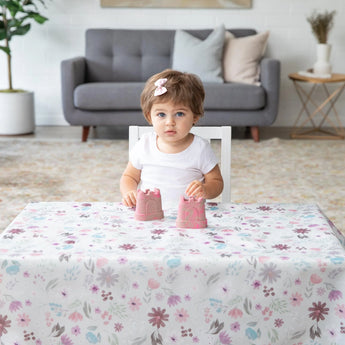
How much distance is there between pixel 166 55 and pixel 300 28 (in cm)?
122

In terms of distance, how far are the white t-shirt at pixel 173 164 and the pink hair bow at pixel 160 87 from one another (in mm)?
192

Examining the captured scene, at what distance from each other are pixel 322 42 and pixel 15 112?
2.56 metres

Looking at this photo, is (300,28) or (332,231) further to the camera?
(300,28)

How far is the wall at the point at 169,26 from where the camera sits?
17.1ft

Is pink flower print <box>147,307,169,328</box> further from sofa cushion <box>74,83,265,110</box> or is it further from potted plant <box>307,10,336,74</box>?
potted plant <box>307,10,336,74</box>

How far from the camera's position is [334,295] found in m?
1.07

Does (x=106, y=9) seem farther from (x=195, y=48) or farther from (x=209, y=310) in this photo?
(x=209, y=310)

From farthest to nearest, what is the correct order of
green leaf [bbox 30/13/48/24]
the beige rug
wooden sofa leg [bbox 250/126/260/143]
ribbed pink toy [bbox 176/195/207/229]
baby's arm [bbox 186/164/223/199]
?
green leaf [bbox 30/13/48/24] < wooden sofa leg [bbox 250/126/260/143] < the beige rug < baby's arm [bbox 186/164/223/199] < ribbed pink toy [bbox 176/195/207/229]

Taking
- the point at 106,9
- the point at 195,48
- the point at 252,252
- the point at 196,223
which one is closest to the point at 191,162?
the point at 196,223

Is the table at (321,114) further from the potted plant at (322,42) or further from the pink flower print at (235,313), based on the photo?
the pink flower print at (235,313)

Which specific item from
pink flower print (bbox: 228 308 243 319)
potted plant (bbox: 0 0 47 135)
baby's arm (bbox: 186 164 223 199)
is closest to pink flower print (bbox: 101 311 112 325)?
pink flower print (bbox: 228 308 243 319)

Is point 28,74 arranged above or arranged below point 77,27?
below

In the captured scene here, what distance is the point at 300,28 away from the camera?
5.25 m

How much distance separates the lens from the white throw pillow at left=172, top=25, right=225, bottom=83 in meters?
4.71
